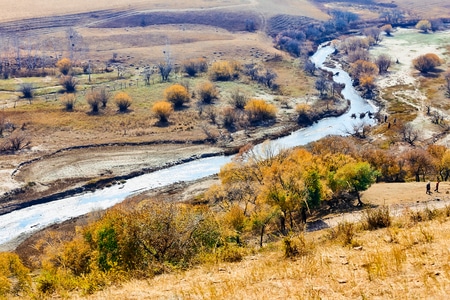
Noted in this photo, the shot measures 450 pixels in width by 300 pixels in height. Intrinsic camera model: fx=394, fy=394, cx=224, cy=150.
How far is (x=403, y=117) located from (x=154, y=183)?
177ft

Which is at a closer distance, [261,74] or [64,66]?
[261,74]

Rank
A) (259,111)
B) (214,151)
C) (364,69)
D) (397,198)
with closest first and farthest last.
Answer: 1. (397,198)
2. (214,151)
3. (259,111)
4. (364,69)

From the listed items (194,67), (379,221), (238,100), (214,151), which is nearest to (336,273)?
(379,221)

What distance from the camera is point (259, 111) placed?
8231cm

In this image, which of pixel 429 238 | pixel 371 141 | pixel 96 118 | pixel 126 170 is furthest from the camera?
pixel 96 118

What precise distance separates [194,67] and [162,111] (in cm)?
3421

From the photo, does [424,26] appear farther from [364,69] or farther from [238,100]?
[238,100]

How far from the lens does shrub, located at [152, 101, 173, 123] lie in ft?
260

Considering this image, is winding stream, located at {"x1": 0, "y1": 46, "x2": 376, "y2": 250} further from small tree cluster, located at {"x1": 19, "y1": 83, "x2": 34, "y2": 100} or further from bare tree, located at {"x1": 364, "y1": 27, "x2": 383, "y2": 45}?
bare tree, located at {"x1": 364, "y1": 27, "x2": 383, "y2": 45}

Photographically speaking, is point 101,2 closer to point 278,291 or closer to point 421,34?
point 421,34

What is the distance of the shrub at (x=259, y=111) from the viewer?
8212 cm

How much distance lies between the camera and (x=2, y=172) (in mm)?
59781

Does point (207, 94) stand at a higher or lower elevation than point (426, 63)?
lower

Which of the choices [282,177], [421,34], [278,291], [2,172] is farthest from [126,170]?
[421,34]
